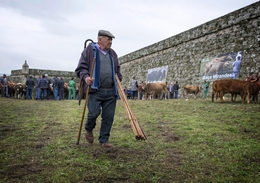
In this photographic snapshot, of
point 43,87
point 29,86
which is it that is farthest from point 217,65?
point 29,86

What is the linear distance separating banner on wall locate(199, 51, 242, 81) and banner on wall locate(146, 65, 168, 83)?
16.7 feet

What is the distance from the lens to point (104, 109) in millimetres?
3316

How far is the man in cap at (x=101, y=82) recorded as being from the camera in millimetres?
3215

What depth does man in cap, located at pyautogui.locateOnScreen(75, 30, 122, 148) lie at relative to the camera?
3.21 meters

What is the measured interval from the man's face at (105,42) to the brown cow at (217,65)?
1197cm

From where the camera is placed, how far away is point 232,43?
44.0 feet

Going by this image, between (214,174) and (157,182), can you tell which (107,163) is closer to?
(157,182)

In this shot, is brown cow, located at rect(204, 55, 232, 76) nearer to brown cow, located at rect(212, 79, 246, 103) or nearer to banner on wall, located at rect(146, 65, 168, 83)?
brown cow, located at rect(212, 79, 246, 103)

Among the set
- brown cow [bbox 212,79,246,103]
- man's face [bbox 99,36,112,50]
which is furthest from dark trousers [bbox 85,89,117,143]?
brown cow [bbox 212,79,246,103]

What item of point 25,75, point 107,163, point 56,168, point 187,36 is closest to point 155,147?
point 107,163

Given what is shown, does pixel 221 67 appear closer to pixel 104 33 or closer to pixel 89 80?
pixel 104 33

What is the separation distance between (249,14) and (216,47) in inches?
114

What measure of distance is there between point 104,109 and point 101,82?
44 cm

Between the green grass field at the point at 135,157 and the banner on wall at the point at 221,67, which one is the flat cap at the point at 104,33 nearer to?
the green grass field at the point at 135,157
